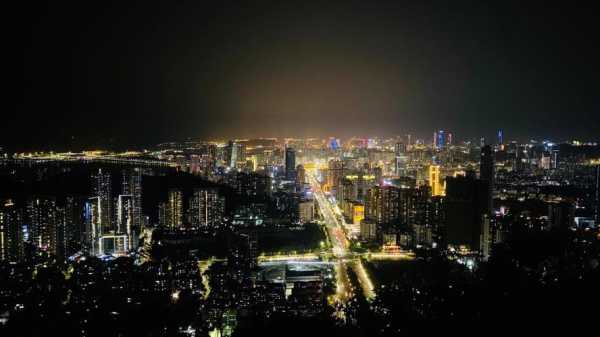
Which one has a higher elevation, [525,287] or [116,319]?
[525,287]

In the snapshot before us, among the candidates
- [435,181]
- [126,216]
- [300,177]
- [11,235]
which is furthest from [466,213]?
[300,177]

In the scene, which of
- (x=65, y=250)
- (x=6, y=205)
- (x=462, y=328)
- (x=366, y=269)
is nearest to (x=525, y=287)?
(x=462, y=328)

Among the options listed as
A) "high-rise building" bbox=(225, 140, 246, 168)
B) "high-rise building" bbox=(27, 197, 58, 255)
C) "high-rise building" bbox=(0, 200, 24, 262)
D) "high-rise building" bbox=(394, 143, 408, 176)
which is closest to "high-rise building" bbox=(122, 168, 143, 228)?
"high-rise building" bbox=(27, 197, 58, 255)

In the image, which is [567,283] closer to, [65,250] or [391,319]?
[391,319]

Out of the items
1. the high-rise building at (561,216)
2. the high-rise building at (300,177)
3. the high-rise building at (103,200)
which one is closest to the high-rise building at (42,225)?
the high-rise building at (103,200)

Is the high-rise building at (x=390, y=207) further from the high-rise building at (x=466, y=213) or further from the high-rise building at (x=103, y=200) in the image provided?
the high-rise building at (x=103, y=200)

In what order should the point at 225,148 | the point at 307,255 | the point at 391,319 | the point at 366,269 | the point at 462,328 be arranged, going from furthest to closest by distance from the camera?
the point at 225,148
the point at 307,255
the point at 366,269
the point at 391,319
the point at 462,328

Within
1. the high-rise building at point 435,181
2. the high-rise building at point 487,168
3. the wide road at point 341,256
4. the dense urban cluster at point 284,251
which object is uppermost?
the high-rise building at point 487,168
